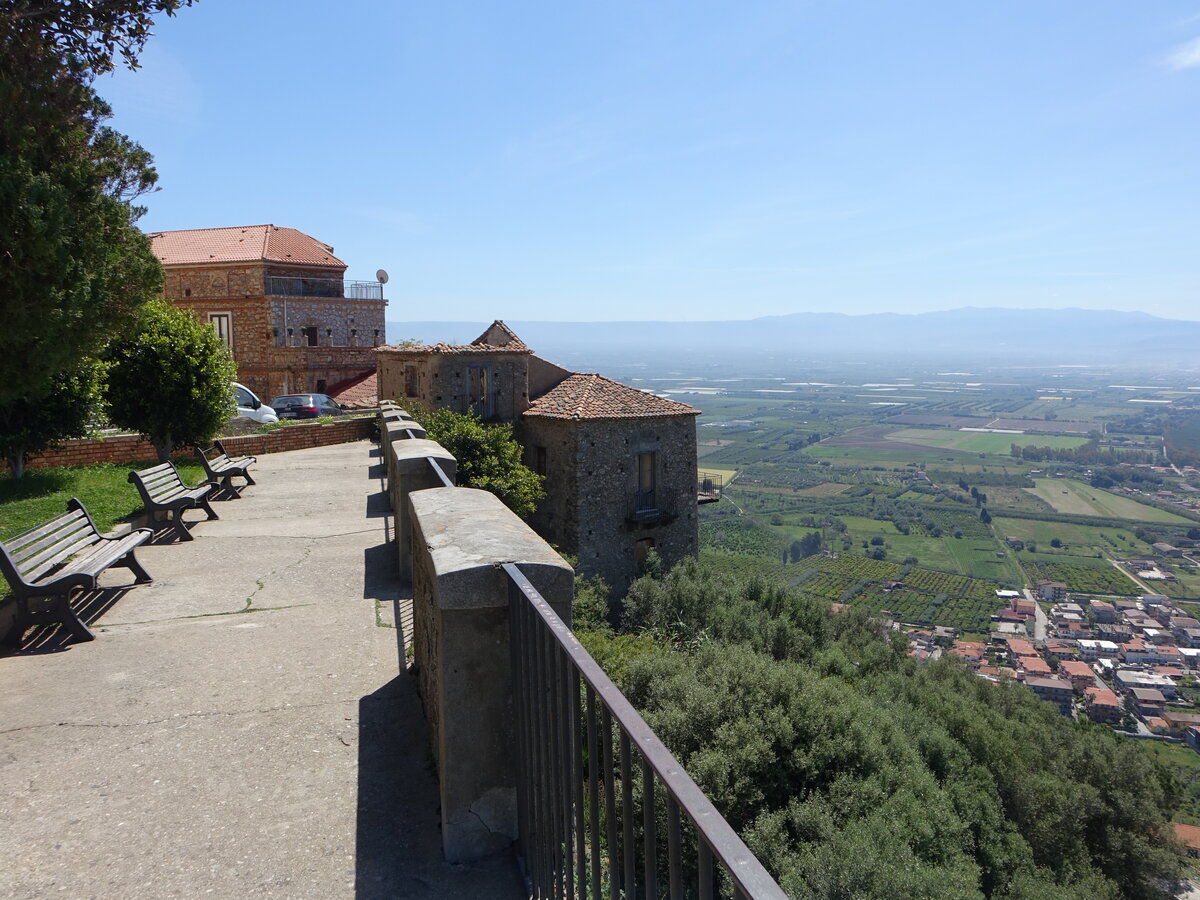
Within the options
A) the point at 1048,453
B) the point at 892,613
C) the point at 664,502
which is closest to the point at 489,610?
the point at 664,502

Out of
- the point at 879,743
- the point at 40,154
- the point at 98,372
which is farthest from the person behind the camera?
the point at 98,372

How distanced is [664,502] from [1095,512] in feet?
284

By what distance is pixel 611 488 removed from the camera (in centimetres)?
2530

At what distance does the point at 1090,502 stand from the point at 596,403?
9541 centimetres

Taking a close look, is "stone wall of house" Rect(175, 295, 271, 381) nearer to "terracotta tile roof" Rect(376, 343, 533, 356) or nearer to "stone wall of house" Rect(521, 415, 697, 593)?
"terracotta tile roof" Rect(376, 343, 533, 356)

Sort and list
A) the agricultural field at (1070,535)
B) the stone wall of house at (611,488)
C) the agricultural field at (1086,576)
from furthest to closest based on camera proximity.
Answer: the agricultural field at (1070,535) → the agricultural field at (1086,576) → the stone wall of house at (611,488)

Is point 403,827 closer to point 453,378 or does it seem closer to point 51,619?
point 51,619

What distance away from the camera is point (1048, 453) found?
436ft

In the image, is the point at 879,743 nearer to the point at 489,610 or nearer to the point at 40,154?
the point at 489,610

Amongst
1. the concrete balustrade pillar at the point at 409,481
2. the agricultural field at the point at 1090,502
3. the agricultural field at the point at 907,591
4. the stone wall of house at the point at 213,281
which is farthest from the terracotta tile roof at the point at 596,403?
the agricultural field at the point at 1090,502

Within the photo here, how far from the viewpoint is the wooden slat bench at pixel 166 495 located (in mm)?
8211

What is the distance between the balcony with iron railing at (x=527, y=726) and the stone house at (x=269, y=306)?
3900 centimetres

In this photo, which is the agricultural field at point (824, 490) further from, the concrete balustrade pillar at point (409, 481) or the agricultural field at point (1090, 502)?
the concrete balustrade pillar at point (409, 481)

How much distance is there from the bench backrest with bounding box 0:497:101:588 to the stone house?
34.6 meters
